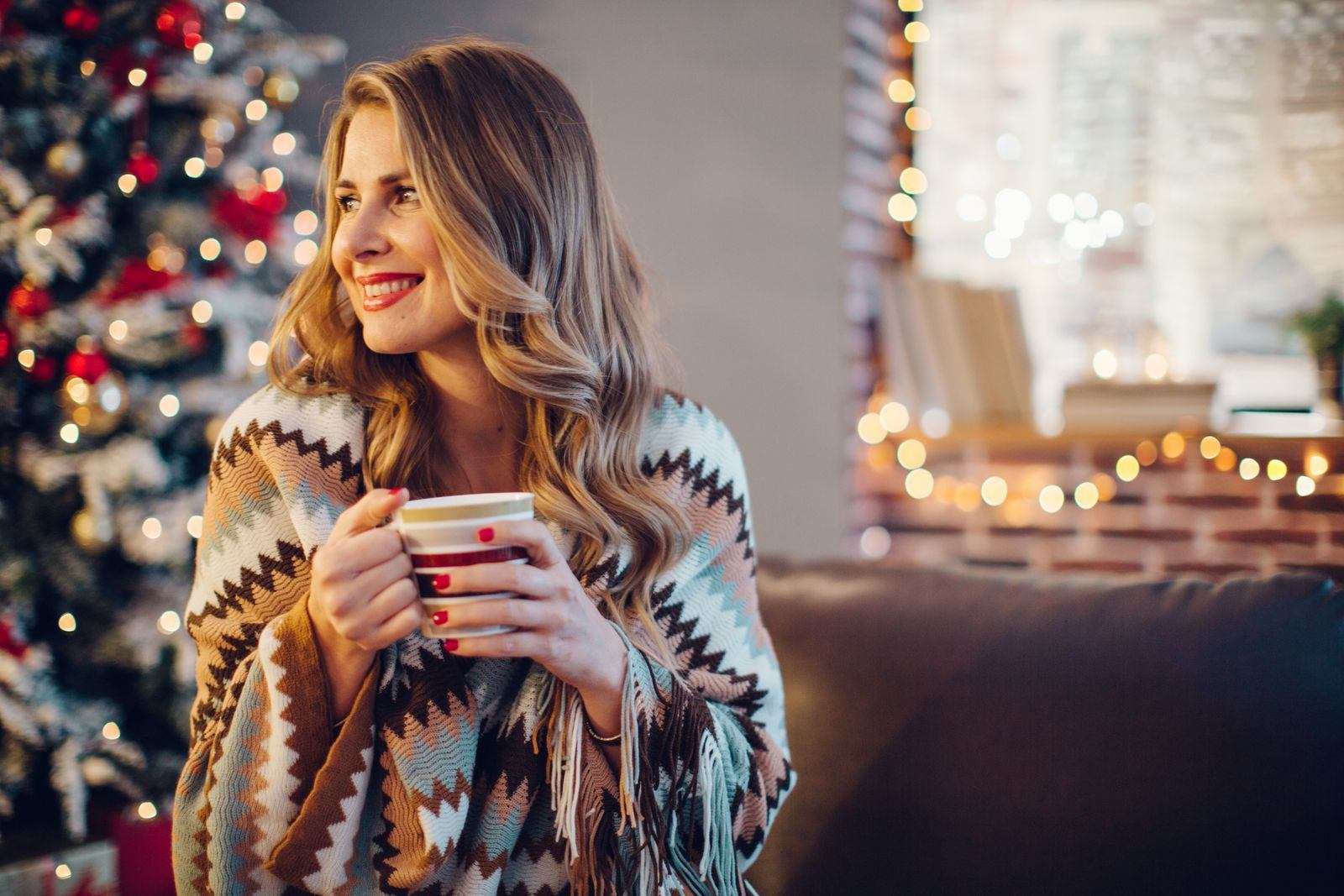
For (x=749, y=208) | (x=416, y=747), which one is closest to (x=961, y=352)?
(x=749, y=208)

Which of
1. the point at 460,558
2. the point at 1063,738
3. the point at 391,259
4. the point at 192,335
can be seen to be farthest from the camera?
the point at 192,335

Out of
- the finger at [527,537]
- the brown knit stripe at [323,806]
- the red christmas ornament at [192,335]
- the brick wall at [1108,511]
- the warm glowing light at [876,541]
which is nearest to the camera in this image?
the finger at [527,537]

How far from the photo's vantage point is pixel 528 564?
0.93m

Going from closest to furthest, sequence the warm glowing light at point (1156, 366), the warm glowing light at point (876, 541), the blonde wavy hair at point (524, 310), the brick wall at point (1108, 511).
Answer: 1. the blonde wavy hair at point (524, 310)
2. the brick wall at point (1108, 511)
3. the warm glowing light at point (1156, 366)
4. the warm glowing light at point (876, 541)

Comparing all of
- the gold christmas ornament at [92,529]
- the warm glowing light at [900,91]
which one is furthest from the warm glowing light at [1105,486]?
the gold christmas ornament at [92,529]

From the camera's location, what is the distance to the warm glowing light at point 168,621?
7.72 feet

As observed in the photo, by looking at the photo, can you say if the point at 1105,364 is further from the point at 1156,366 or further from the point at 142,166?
the point at 142,166

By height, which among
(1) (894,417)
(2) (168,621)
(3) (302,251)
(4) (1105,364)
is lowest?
(2) (168,621)

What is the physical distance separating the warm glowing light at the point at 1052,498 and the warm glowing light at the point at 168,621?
6.69 ft

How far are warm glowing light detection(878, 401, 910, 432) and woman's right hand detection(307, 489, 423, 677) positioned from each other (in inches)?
78.6

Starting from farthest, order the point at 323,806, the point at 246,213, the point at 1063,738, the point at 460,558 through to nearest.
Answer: the point at 246,213 < the point at 1063,738 < the point at 323,806 < the point at 460,558

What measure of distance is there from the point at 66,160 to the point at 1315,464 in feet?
8.88

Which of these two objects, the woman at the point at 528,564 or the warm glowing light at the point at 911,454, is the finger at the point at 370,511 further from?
the warm glowing light at the point at 911,454

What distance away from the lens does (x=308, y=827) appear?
1.08 m
